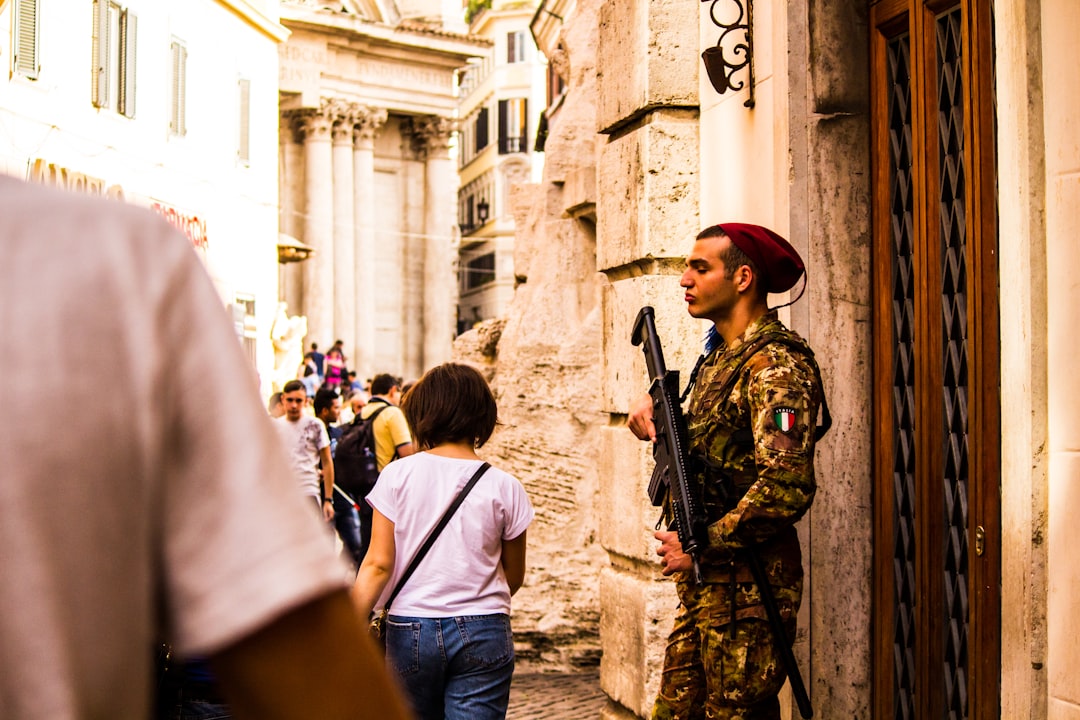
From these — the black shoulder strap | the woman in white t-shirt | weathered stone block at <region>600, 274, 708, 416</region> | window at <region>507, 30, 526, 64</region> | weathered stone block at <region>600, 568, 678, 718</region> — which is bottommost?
weathered stone block at <region>600, 568, 678, 718</region>

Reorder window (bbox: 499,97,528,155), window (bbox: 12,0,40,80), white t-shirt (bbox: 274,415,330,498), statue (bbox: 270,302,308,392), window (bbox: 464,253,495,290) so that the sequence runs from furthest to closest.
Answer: window (bbox: 499,97,528,155), window (bbox: 464,253,495,290), statue (bbox: 270,302,308,392), window (bbox: 12,0,40,80), white t-shirt (bbox: 274,415,330,498)

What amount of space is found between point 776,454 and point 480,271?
58.9 m

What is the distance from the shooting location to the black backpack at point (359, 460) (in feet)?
31.4

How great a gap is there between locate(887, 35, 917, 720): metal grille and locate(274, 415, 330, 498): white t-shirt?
6226mm

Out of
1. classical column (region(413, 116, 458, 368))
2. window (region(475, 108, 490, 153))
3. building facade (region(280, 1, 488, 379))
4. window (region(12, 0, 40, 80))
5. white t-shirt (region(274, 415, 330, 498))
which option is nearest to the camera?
white t-shirt (region(274, 415, 330, 498))

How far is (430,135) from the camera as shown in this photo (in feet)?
142

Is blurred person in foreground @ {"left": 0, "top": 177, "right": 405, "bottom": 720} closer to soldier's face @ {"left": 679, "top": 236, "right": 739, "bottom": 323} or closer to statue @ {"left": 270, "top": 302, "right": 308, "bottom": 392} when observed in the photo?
soldier's face @ {"left": 679, "top": 236, "right": 739, "bottom": 323}

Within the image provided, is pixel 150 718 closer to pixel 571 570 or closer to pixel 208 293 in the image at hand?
pixel 208 293

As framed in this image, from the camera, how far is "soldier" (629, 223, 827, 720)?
146 inches

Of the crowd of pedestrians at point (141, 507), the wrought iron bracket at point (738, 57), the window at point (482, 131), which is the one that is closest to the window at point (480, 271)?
the window at point (482, 131)

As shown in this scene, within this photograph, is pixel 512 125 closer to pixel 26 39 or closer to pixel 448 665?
pixel 26 39

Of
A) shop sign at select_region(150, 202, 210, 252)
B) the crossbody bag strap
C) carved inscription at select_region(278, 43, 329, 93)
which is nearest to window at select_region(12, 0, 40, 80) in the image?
shop sign at select_region(150, 202, 210, 252)

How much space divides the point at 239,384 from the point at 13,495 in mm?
142

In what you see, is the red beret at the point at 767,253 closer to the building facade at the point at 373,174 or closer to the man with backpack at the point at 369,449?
the man with backpack at the point at 369,449
